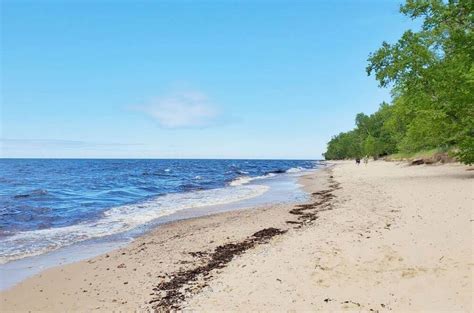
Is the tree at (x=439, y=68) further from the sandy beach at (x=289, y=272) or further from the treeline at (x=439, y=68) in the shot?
the sandy beach at (x=289, y=272)

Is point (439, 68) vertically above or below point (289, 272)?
above

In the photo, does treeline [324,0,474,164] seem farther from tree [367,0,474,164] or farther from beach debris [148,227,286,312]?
beach debris [148,227,286,312]

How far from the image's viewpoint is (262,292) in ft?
19.2

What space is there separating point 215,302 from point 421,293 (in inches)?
121

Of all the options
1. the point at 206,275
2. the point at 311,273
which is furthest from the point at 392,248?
the point at 206,275

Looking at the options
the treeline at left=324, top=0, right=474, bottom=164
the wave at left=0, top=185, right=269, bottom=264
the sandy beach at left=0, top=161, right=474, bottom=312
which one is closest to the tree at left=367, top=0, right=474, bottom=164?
the treeline at left=324, top=0, right=474, bottom=164

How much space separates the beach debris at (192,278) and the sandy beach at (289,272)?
2cm

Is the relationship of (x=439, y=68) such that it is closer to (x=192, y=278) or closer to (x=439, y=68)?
(x=439, y=68)

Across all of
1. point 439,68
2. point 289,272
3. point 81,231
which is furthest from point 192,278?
point 439,68

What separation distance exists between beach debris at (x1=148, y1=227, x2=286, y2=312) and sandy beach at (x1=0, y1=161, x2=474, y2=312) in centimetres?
2

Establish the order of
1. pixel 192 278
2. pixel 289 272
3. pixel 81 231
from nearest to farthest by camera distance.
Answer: pixel 289 272 < pixel 192 278 < pixel 81 231

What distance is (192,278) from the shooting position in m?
7.26

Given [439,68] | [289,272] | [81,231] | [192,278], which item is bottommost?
[81,231]

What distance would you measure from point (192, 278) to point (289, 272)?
1.98 m
